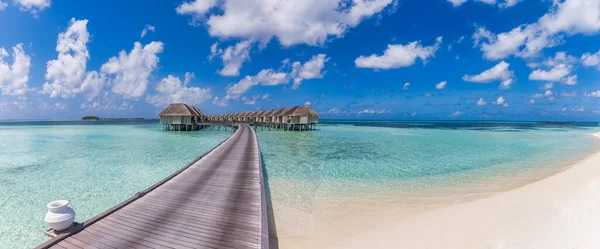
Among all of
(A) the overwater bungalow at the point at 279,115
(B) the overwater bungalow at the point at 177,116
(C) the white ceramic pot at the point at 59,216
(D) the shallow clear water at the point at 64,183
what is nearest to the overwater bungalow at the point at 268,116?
(A) the overwater bungalow at the point at 279,115

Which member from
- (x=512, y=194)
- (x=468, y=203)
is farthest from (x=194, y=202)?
(x=512, y=194)

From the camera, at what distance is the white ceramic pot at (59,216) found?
11.9 feet

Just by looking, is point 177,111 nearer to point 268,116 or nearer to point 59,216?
point 268,116

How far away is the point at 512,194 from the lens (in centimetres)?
751

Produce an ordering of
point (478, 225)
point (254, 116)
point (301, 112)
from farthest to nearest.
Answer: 1. point (254, 116)
2. point (301, 112)
3. point (478, 225)

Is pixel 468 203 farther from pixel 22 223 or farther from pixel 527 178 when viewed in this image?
pixel 22 223

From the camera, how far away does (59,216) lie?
12.1 feet

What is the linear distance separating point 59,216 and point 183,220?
1.64 meters

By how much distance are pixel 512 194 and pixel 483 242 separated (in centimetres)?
410

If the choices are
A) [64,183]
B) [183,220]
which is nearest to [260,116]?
[64,183]

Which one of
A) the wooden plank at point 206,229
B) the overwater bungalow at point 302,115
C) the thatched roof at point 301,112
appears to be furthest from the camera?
the overwater bungalow at point 302,115

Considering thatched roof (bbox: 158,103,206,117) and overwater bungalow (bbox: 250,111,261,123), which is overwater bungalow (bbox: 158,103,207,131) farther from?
overwater bungalow (bbox: 250,111,261,123)

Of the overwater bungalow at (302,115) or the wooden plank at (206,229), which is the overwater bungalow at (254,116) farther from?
the wooden plank at (206,229)

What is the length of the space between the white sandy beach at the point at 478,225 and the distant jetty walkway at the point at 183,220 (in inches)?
39.9
